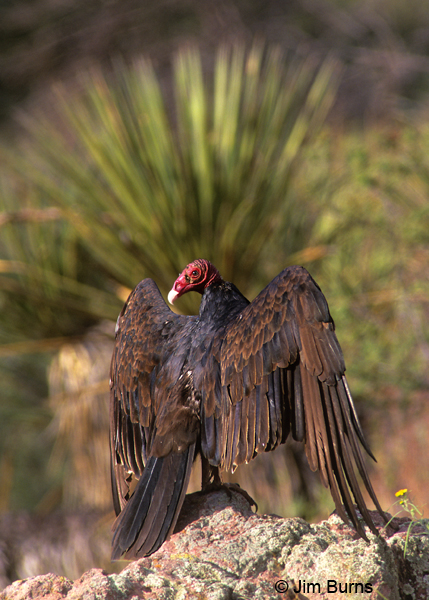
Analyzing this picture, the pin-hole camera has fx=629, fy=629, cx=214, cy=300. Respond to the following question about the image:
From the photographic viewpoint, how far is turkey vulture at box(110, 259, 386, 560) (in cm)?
195

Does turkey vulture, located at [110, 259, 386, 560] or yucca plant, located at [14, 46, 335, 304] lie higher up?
yucca plant, located at [14, 46, 335, 304]

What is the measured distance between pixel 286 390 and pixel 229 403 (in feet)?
0.72

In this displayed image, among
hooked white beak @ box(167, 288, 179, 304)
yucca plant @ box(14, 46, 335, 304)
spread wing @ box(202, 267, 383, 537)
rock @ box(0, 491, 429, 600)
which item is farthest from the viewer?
yucca plant @ box(14, 46, 335, 304)

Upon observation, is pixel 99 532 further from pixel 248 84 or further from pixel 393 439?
pixel 248 84

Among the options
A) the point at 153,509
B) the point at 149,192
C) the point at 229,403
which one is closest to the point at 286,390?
the point at 229,403

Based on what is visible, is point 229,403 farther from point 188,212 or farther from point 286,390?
point 188,212

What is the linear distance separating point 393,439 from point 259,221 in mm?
2526

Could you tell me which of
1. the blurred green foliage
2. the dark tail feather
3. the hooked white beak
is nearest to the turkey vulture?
the dark tail feather

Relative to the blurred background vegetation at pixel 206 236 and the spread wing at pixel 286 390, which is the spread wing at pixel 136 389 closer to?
Result: the spread wing at pixel 286 390

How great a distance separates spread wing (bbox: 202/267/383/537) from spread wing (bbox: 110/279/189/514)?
32 centimetres

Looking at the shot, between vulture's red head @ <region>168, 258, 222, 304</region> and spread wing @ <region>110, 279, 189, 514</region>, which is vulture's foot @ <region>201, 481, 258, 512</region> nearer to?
spread wing @ <region>110, 279, 189, 514</region>
